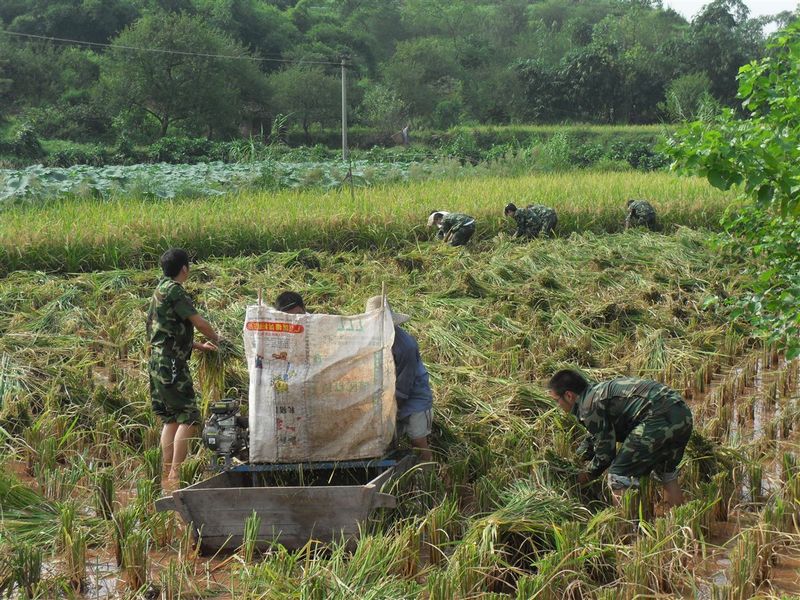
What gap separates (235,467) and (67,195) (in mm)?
9277

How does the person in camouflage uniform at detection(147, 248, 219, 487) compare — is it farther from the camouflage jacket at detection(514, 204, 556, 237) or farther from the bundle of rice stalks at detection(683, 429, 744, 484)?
the camouflage jacket at detection(514, 204, 556, 237)

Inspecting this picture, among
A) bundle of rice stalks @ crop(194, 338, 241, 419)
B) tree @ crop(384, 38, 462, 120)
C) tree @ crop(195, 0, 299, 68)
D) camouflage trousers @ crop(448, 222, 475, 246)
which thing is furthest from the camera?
tree @ crop(195, 0, 299, 68)

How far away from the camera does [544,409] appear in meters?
5.30

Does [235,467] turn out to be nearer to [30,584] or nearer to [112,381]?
[30,584]

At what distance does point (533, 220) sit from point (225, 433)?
26.6 ft

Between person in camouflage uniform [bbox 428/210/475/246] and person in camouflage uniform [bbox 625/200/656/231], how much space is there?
3093 millimetres

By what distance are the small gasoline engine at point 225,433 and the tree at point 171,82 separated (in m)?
32.7

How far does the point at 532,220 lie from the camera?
11766 millimetres

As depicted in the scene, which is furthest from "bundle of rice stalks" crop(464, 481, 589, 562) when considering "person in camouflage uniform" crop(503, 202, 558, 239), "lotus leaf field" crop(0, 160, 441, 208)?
"lotus leaf field" crop(0, 160, 441, 208)

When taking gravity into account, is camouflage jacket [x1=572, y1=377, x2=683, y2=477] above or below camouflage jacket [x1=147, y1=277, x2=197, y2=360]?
below

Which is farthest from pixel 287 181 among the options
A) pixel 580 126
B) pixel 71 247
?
pixel 580 126

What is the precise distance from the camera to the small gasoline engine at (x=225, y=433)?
434cm

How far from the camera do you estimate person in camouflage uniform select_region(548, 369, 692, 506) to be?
4137 millimetres

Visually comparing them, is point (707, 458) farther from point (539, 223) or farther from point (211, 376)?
point (539, 223)
